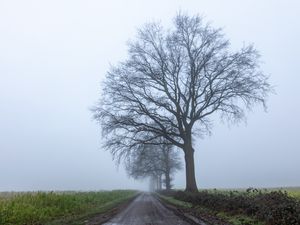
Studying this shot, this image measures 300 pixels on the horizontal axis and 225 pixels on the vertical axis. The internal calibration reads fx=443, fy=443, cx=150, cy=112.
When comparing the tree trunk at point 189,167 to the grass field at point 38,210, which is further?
the tree trunk at point 189,167

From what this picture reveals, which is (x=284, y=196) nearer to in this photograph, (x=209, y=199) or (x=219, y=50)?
(x=209, y=199)

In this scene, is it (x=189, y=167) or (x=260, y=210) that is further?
(x=189, y=167)

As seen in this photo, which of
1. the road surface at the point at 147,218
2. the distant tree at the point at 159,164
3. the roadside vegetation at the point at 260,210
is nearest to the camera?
the roadside vegetation at the point at 260,210

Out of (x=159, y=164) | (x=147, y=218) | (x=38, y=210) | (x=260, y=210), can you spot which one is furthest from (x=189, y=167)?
(x=159, y=164)

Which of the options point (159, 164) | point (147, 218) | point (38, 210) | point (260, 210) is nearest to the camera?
point (260, 210)

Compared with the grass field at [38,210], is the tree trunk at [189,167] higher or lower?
higher

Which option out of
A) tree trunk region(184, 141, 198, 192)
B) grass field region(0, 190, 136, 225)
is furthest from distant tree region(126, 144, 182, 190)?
grass field region(0, 190, 136, 225)

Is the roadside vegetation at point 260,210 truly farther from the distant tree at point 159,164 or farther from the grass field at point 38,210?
the distant tree at point 159,164

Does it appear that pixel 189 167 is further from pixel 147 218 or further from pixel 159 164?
pixel 159 164

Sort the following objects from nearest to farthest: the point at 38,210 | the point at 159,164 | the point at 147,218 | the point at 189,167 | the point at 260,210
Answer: the point at 260,210 < the point at 147,218 < the point at 38,210 < the point at 189,167 < the point at 159,164

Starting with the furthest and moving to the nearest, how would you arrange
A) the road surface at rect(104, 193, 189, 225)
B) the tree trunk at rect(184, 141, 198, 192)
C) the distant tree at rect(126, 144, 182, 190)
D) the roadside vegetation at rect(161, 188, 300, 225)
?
the distant tree at rect(126, 144, 182, 190)
the tree trunk at rect(184, 141, 198, 192)
the road surface at rect(104, 193, 189, 225)
the roadside vegetation at rect(161, 188, 300, 225)

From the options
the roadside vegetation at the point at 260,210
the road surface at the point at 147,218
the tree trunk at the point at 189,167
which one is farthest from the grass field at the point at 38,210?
the tree trunk at the point at 189,167

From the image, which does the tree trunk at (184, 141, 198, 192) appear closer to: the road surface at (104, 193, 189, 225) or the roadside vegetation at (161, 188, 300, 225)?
the road surface at (104, 193, 189, 225)

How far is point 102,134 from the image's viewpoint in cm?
3734
